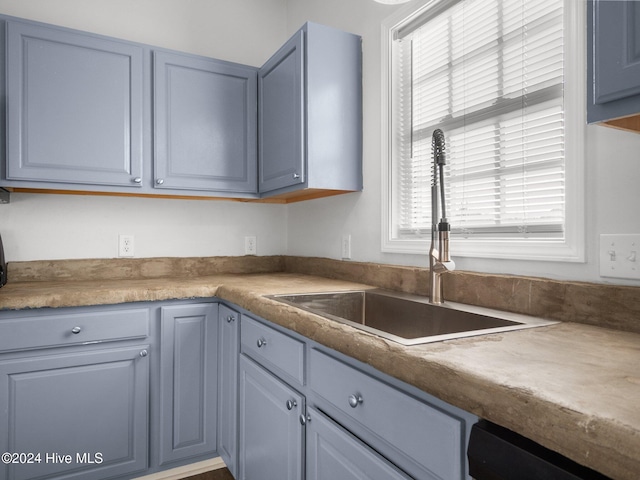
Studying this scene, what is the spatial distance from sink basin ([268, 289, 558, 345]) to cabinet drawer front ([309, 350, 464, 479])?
4.8 inches

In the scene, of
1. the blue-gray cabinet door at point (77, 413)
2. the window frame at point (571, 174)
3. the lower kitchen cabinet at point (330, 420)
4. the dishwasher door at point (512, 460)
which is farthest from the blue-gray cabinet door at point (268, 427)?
the window frame at point (571, 174)

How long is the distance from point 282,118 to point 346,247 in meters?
0.74

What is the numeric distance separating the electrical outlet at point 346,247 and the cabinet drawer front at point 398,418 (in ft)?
3.62

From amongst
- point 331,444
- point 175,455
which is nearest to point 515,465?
point 331,444

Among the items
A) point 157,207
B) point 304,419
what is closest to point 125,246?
point 157,207

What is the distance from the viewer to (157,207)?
2553 millimetres

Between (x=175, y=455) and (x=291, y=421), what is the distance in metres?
0.96

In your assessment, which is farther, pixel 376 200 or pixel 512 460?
pixel 376 200

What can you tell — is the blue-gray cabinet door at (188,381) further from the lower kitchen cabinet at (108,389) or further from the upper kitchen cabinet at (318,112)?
the upper kitchen cabinet at (318,112)

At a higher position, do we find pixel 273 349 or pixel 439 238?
pixel 439 238

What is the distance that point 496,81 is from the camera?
1558mm

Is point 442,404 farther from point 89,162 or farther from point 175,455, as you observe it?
point 89,162

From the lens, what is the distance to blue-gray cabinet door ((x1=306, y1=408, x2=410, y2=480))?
96 centimetres

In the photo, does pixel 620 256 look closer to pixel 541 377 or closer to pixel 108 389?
pixel 541 377
